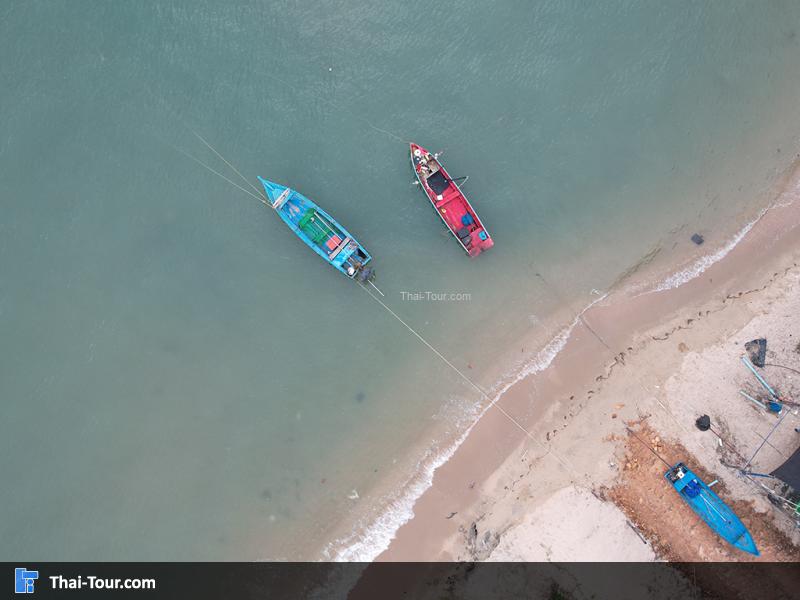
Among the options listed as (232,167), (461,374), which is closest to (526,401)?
(461,374)

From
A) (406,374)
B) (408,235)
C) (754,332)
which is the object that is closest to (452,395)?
(406,374)

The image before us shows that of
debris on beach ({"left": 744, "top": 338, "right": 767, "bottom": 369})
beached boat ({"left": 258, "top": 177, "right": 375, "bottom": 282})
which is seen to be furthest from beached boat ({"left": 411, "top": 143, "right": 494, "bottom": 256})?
debris on beach ({"left": 744, "top": 338, "right": 767, "bottom": 369})

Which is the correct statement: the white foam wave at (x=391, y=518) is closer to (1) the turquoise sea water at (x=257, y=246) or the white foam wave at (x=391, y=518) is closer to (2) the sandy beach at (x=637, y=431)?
(2) the sandy beach at (x=637, y=431)

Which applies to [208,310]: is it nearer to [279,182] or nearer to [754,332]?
[279,182]

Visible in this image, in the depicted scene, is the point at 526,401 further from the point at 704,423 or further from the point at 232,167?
the point at 232,167

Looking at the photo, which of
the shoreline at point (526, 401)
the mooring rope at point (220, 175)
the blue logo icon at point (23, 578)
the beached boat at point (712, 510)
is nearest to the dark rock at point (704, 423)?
the beached boat at point (712, 510)

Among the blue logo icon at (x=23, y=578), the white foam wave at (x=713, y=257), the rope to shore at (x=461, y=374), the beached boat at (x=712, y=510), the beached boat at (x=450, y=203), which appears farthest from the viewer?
the white foam wave at (x=713, y=257)
